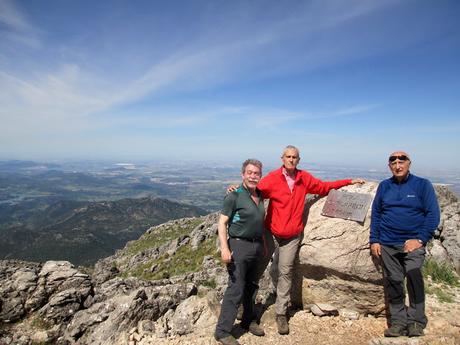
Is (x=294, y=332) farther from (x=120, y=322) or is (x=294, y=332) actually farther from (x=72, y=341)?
(x=72, y=341)

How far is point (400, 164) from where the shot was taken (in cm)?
789

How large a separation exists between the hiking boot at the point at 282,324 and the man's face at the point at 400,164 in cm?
505

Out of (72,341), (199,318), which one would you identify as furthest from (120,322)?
(199,318)

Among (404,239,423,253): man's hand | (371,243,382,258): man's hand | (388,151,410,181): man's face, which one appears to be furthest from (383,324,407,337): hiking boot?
(388,151,410,181): man's face

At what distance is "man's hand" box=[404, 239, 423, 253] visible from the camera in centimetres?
765

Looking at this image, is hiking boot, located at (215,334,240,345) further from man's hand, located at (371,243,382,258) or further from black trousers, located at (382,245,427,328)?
man's hand, located at (371,243,382,258)

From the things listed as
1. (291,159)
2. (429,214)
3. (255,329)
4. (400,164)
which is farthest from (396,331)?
(291,159)

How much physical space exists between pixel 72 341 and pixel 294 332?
7.47 m

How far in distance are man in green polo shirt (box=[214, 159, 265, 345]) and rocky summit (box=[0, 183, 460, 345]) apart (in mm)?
1355

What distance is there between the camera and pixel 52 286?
554 inches

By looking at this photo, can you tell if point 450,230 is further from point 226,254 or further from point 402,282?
point 226,254

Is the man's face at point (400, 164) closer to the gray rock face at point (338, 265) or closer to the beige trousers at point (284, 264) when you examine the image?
the gray rock face at point (338, 265)

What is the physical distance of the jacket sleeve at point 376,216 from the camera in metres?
8.30

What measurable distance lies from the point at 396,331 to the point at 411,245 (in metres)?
2.40
